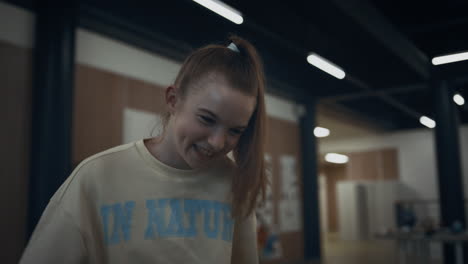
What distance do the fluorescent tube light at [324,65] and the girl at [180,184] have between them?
4374 millimetres

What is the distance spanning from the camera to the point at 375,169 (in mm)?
12023

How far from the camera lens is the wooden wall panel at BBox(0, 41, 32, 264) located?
10.9 feet

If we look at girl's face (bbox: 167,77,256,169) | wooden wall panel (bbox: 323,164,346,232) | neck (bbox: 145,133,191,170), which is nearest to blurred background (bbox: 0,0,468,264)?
neck (bbox: 145,133,191,170)

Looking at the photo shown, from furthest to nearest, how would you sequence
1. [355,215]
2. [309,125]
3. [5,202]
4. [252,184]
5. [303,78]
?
1. [355,215]
2. [309,125]
3. [303,78]
4. [5,202]
5. [252,184]

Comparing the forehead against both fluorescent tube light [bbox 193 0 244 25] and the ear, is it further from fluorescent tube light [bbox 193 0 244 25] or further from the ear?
fluorescent tube light [bbox 193 0 244 25]

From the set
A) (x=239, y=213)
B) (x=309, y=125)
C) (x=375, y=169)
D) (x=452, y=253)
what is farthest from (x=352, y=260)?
(x=239, y=213)

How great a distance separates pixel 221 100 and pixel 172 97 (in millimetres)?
148

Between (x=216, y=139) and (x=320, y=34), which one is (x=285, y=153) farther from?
(x=216, y=139)

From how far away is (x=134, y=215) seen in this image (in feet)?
3.02

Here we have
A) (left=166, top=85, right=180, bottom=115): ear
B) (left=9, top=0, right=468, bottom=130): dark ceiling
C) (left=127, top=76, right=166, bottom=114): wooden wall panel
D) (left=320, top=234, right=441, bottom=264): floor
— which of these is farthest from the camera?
(left=320, top=234, right=441, bottom=264): floor

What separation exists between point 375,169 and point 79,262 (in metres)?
12.1

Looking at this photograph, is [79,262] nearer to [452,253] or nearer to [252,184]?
[252,184]

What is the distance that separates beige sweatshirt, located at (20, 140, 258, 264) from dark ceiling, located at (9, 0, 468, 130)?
3197 mm

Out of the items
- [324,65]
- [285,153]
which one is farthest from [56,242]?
[285,153]
